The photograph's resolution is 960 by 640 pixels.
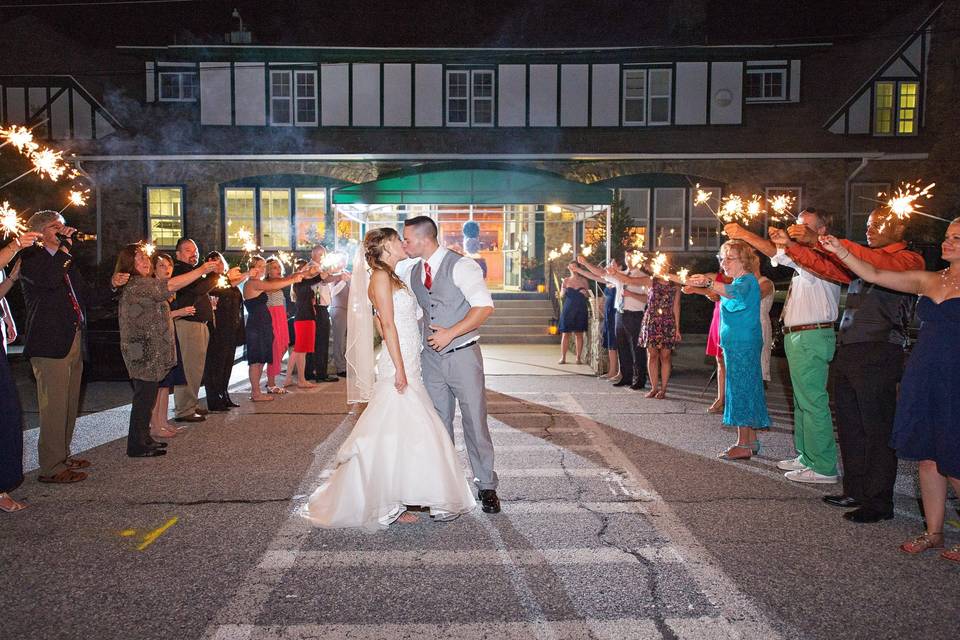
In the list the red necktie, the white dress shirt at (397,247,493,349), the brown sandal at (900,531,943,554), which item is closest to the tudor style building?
the red necktie

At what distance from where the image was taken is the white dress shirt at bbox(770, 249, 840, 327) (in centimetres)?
621

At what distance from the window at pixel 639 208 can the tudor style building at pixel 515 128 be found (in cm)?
7

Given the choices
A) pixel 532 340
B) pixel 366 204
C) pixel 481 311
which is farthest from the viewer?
pixel 532 340

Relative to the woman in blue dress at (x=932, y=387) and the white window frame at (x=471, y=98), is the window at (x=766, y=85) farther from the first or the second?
the woman in blue dress at (x=932, y=387)

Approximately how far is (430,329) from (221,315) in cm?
496

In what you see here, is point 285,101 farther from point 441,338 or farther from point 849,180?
point 441,338

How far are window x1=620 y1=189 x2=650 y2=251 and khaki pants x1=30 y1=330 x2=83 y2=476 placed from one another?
1917cm

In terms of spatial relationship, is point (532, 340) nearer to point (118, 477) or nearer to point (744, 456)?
point (744, 456)

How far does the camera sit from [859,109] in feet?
77.6

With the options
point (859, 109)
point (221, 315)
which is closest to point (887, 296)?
point (221, 315)

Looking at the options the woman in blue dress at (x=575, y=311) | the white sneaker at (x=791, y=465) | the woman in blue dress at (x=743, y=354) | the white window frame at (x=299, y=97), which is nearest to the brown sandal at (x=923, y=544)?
the white sneaker at (x=791, y=465)

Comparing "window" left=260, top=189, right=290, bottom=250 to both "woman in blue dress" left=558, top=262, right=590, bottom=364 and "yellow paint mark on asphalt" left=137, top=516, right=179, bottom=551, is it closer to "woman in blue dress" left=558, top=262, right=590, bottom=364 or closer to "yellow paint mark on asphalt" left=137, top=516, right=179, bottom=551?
"woman in blue dress" left=558, top=262, right=590, bottom=364

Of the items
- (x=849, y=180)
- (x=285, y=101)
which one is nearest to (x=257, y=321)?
(x=285, y=101)

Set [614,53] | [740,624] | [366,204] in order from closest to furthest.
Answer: [740,624]
[366,204]
[614,53]
